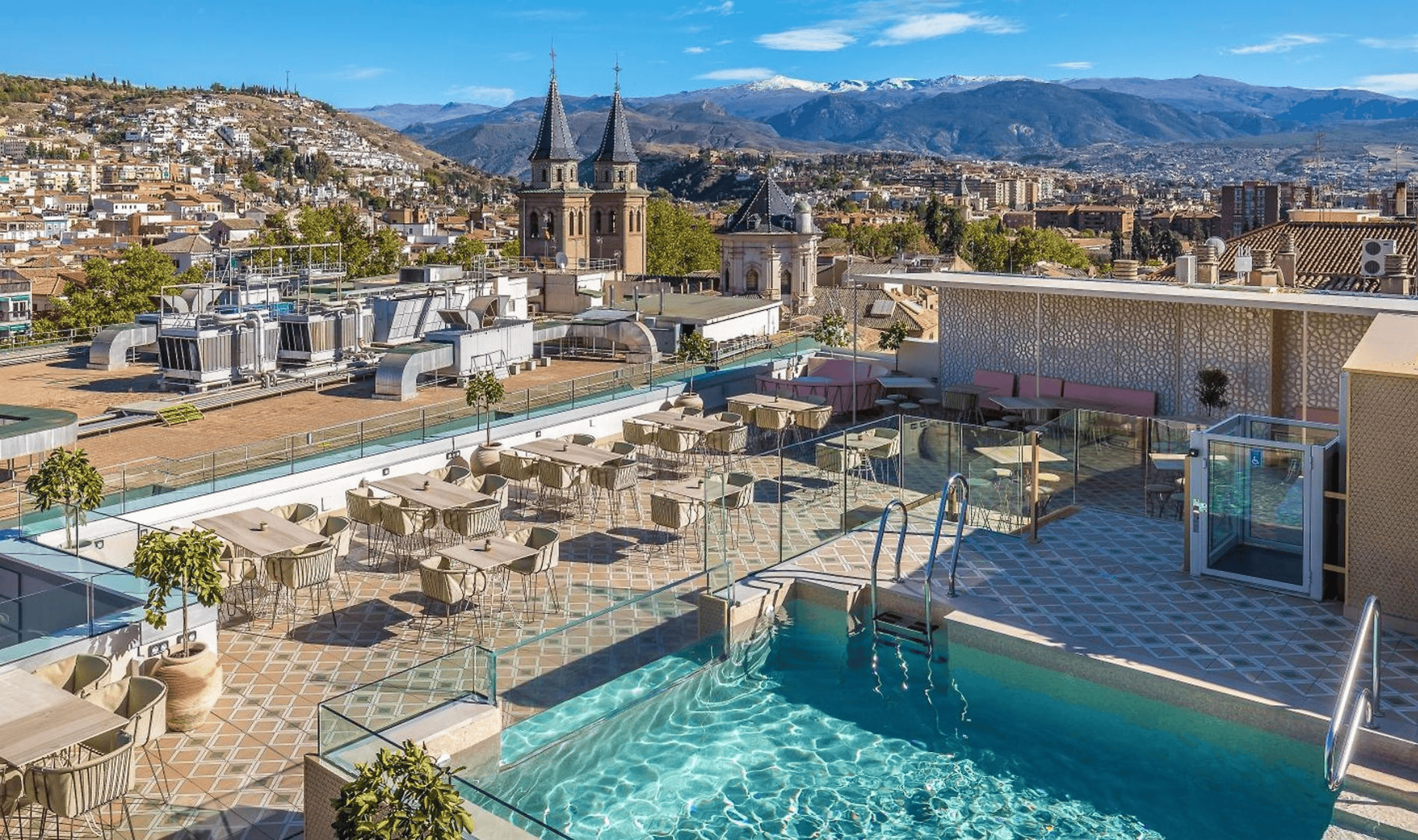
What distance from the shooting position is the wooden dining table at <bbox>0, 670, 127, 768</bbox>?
5.98m

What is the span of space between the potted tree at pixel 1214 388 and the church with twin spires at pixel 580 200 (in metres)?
39.7

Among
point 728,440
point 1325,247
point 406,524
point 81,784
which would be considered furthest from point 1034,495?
point 1325,247

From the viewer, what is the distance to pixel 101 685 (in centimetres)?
715

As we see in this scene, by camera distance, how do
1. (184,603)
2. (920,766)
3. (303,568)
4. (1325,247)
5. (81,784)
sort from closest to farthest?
(81,784) < (920,766) < (184,603) < (303,568) < (1325,247)

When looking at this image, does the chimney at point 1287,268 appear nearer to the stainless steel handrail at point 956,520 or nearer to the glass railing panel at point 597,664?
the stainless steel handrail at point 956,520

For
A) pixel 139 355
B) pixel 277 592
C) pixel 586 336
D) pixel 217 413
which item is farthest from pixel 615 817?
pixel 139 355

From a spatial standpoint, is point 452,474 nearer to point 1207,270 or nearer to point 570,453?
point 570,453

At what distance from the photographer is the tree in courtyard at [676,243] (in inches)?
2744

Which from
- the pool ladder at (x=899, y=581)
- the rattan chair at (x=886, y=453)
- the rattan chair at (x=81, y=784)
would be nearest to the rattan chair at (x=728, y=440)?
the rattan chair at (x=886, y=453)

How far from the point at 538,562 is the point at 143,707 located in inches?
131

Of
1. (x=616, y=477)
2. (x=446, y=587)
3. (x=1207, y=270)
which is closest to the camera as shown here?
(x=446, y=587)

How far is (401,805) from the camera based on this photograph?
16.4 ft

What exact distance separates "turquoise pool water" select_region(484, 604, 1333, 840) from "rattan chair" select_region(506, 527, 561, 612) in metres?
1.62

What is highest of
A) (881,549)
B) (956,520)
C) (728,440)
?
(728,440)
